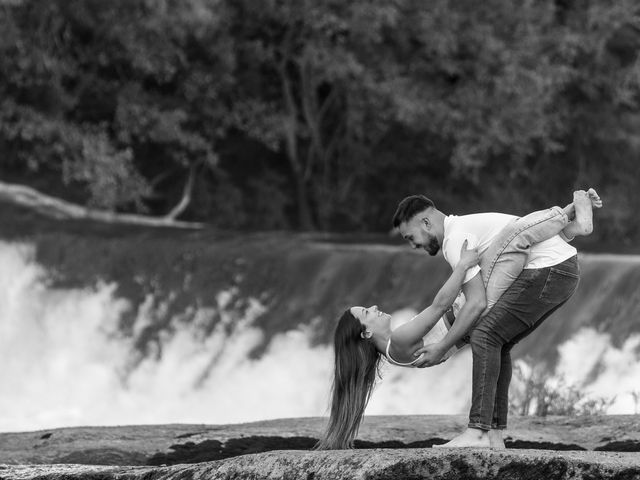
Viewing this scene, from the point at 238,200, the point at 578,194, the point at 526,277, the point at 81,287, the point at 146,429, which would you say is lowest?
the point at 146,429

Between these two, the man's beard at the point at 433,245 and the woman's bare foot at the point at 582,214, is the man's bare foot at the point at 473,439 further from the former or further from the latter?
the woman's bare foot at the point at 582,214

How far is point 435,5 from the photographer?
22.2m

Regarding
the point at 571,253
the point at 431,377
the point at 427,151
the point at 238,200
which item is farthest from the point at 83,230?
the point at 571,253

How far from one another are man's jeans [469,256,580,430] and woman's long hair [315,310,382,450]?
518mm

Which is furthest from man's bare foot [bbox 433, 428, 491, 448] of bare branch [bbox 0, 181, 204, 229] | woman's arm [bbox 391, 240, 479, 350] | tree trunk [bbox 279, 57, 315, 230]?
tree trunk [bbox 279, 57, 315, 230]

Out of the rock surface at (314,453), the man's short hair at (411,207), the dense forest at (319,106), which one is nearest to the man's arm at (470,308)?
the man's short hair at (411,207)

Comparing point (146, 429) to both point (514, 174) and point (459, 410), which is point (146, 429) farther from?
point (514, 174)

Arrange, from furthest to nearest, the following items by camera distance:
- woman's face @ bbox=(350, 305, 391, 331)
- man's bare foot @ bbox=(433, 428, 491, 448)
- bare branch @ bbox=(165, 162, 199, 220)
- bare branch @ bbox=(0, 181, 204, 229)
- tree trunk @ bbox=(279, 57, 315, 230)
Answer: tree trunk @ bbox=(279, 57, 315, 230)
bare branch @ bbox=(165, 162, 199, 220)
bare branch @ bbox=(0, 181, 204, 229)
woman's face @ bbox=(350, 305, 391, 331)
man's bare foot @ bbox=(433, 428, 491, 448)

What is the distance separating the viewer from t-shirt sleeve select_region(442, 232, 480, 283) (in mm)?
6031

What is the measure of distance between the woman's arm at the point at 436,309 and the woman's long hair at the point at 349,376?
7.5 inches

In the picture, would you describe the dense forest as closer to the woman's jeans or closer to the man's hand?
the man's hand

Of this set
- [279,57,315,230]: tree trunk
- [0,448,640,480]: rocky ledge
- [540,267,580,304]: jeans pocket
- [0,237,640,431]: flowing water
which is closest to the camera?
[0,448,640,480]: rocky ledge

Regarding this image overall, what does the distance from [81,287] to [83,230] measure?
134 centimetres

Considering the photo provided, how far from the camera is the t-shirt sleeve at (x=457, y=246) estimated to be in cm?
603
